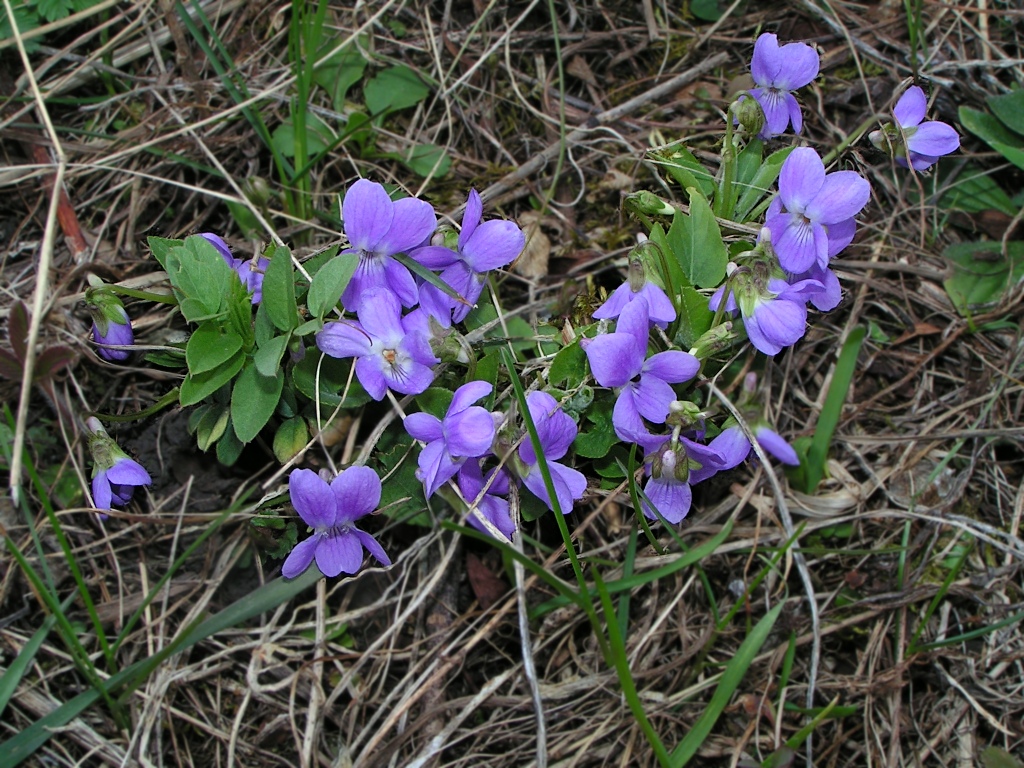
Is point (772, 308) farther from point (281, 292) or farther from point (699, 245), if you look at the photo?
point (281, 292)

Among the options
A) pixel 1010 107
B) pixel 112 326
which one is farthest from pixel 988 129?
pixel 112 326

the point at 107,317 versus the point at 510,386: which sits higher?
the point at 107,317

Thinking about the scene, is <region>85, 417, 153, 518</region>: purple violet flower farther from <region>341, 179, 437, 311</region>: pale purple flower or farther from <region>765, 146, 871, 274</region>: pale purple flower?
<region>765, 146, 871, 274</region>: pale purple flower

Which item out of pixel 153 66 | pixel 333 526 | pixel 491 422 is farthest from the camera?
pixel 153 66

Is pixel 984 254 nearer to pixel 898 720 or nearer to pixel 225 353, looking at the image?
pixel 898 720

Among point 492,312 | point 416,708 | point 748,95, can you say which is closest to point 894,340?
point 748,95
